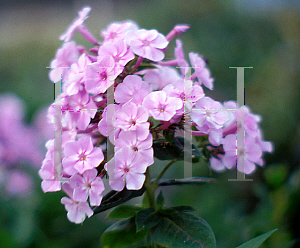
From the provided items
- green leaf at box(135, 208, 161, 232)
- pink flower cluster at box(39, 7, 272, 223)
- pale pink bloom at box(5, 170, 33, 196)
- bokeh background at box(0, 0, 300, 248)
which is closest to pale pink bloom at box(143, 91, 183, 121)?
pink flower cluster at box(39, 7, 272, 223)

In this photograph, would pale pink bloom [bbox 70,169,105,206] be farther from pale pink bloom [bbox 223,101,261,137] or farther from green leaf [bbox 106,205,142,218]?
pale pink bloom [bbox 223,101,261,137]

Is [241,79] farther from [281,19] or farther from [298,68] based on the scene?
[281,19]

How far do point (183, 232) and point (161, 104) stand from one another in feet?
0.85

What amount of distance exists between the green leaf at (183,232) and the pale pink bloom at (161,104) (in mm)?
234

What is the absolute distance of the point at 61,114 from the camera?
1.87 ft

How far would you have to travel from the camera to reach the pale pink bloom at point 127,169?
0.47 m

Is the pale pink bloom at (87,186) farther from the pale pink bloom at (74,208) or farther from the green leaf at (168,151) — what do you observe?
the green leaf at (168,151)

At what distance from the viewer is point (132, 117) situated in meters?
0.48

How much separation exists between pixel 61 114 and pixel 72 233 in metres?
0.80

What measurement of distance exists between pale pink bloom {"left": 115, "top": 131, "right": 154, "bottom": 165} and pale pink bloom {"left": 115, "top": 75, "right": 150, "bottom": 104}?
68 millimetres

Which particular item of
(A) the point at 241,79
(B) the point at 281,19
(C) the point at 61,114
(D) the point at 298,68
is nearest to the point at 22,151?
(C) the point at 61,114

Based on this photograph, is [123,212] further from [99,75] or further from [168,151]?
[99,75]

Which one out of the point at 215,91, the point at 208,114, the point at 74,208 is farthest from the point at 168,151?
the point at 215,91

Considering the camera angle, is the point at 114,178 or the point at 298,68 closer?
the point at 114,178
